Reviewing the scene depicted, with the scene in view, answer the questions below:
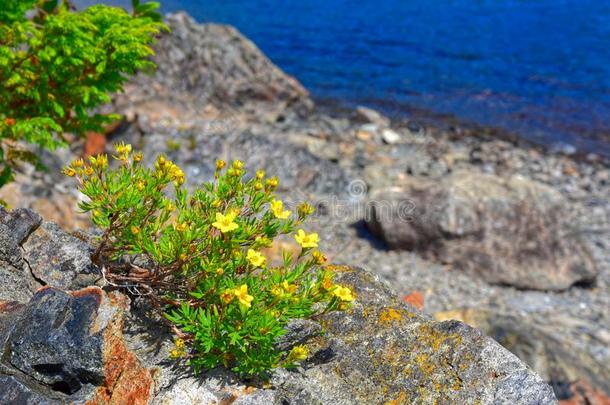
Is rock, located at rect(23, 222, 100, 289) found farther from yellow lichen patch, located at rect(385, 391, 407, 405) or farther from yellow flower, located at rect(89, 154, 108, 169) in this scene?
yellow lichen patch, located at rect(385, 391, 407, 405)

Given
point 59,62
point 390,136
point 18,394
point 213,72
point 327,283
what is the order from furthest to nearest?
1. point 213,72
2. point 390,136
3. point 59,62
4. point 327,283
5. point 18,394

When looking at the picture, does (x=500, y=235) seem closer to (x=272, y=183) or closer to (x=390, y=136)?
(x=390, y=136)

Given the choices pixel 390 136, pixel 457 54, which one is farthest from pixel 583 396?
pixel 457 54

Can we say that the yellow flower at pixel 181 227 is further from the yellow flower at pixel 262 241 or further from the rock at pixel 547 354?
the rock at pixel 547 354

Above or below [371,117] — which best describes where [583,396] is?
above

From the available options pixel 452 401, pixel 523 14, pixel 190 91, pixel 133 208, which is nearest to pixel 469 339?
pixel 452 401

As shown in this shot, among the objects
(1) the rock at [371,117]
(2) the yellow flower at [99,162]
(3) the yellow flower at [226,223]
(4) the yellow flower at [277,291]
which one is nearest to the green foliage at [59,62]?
(2) the yellow flower at [99,162]

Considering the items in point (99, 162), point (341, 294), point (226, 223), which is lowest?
point (341, 294)
